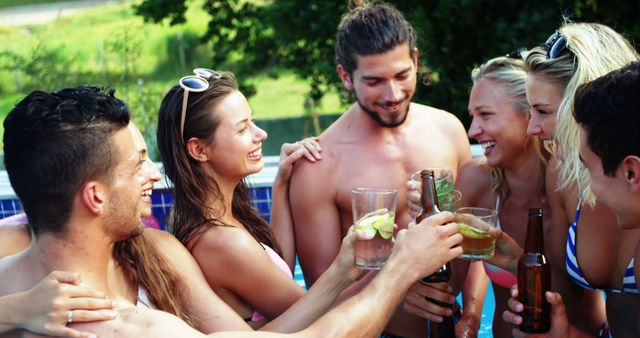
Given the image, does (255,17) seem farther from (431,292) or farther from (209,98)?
(431,292)

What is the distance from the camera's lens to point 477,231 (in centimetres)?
294

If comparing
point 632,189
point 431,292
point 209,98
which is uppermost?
point 209,98

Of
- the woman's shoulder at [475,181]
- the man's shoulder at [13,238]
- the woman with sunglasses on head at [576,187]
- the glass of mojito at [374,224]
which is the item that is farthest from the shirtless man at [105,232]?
the woman's shoulder at [475,181]

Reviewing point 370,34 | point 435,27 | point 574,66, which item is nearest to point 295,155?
point 370,34

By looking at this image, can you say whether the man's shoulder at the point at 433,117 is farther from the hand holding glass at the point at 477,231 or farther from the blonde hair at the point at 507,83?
the hand holding glass at the point at 477,231

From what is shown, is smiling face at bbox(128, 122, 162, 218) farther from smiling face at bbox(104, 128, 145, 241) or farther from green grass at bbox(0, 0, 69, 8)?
green grass at bbox(0, 0, 69, 8)

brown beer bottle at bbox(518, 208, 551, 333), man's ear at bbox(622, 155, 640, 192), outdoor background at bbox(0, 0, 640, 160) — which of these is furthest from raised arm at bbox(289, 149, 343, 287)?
outdoor background at bbox(0, 0, 640, 160)

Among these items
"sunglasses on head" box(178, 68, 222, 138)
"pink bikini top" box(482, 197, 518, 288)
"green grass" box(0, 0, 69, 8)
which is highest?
"green grass" box(0, 0, 69, 8)

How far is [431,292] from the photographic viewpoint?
3176 mm

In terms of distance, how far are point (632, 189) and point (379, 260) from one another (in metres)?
0.97

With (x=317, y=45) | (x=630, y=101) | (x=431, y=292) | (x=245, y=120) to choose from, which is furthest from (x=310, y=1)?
(x=630, y=101)

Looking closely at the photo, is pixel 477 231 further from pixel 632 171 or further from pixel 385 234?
pixel 632 171

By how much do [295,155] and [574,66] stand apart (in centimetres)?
143

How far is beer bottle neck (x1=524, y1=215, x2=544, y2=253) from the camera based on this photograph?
293cm
